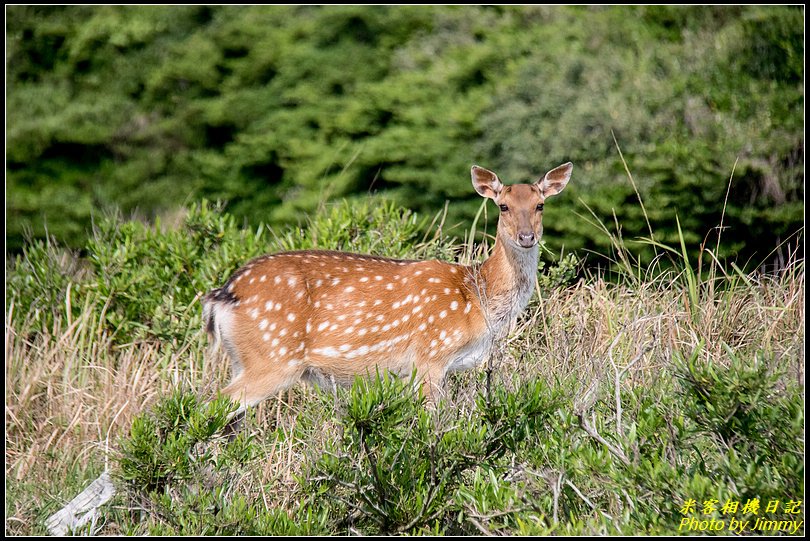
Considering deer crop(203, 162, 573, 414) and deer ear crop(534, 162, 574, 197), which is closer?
deer crop(203, 162, 573, 414)

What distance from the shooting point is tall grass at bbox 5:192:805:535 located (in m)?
5.49

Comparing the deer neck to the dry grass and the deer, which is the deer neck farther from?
the dry grass

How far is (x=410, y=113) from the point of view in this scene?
42.1ft

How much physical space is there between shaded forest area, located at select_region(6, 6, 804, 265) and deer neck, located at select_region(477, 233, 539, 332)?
97.4 inches

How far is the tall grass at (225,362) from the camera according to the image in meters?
5.49

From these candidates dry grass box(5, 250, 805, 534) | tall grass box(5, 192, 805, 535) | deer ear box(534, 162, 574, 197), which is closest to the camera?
tall grass box(5, 192, 805, 535)

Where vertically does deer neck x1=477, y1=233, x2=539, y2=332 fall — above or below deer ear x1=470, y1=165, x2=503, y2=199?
below

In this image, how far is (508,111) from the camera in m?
12.0

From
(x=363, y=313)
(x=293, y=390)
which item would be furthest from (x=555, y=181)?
(x=293, y=390)

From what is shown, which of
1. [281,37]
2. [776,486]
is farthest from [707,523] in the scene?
[281,37]

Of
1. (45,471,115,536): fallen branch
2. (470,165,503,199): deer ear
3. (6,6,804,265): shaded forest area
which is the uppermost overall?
(470,165,503,199): deer ear

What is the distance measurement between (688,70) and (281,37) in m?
5.97

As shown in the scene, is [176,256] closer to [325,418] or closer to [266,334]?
[266,334]

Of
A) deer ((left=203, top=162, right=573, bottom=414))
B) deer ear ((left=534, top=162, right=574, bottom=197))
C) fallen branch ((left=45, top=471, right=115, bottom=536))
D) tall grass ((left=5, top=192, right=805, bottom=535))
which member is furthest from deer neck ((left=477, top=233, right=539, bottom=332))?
fallen branch ((left=45, top=471, right=115, bottom=536))
